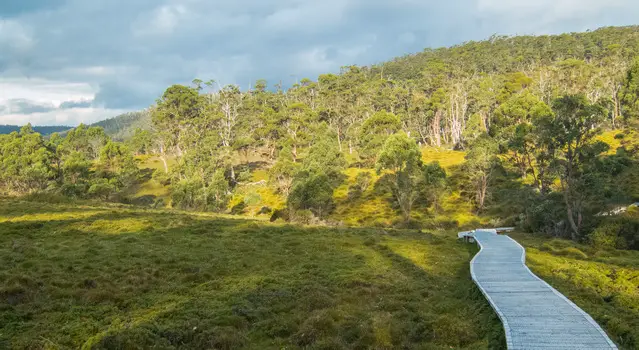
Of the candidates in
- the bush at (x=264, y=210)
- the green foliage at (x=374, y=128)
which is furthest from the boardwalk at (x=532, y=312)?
the green foliage at (x=374, y=128)

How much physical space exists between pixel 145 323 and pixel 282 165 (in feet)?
214

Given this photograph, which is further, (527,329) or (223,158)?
(223,158)

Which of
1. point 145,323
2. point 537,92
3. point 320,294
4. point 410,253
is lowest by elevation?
point 410,253

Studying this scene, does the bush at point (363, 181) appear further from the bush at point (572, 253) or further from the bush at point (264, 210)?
the bush at point (572, 253)

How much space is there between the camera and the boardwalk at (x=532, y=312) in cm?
1451

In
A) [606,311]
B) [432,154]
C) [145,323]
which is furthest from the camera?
[432,154]

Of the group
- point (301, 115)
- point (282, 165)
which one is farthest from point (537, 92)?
point (282, 165)

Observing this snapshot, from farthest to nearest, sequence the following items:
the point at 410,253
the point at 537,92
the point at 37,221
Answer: the point at 537,92
the point at 37,221
the point at 410,253

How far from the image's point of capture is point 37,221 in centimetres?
4044

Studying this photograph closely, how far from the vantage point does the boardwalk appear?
14.5 metres

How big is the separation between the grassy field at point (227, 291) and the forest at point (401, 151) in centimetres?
1924

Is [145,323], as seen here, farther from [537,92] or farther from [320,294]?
[537,92]

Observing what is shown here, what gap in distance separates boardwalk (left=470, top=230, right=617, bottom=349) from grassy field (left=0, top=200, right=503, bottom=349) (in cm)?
79

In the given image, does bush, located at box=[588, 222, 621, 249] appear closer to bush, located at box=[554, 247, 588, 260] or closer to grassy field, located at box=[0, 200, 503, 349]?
bush, located at box=[554, 247, 588, 260]
